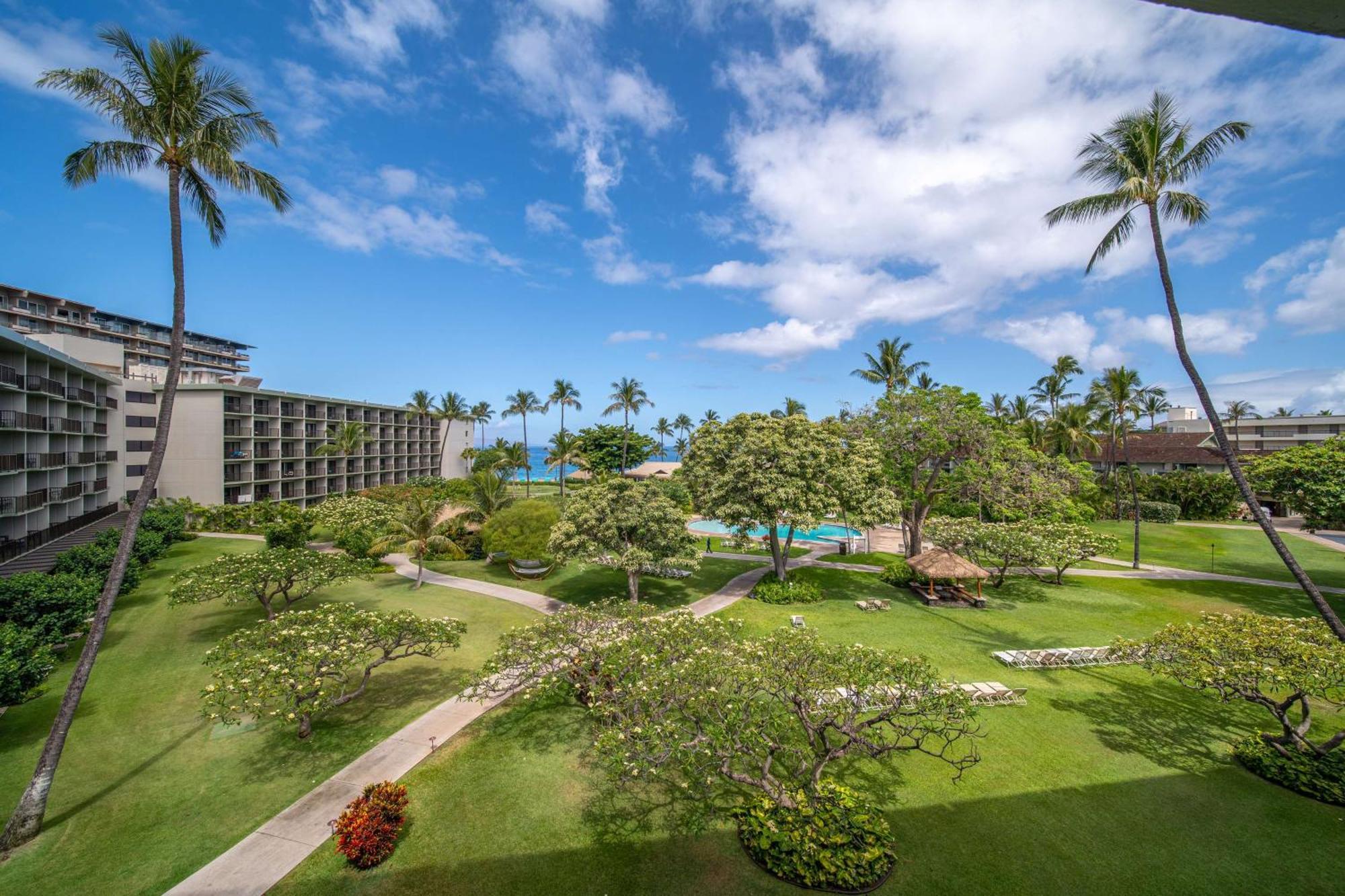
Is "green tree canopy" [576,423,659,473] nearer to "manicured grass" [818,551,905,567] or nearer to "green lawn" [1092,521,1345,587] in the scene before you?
"manicured grass" [818,551,905,567]

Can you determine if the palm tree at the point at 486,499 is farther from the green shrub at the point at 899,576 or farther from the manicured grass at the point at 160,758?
the green shrub at the point at 899,576

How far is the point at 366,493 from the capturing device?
5322cm

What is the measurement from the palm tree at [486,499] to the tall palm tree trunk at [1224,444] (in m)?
33.0

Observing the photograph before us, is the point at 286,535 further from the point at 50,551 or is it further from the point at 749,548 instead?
the point at 749,548

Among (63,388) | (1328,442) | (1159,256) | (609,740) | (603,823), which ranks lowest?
(603,823)

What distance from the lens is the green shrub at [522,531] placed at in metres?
28.0

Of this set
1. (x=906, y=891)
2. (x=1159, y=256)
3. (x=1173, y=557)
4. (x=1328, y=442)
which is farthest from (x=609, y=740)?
(x=1173, y=557)

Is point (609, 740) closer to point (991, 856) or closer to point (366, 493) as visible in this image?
point (991, 856)

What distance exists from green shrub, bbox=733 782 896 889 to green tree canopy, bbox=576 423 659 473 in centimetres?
6347

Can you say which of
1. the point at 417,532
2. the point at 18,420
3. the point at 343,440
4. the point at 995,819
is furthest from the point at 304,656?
the point at 343,440

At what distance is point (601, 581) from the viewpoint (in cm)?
2922

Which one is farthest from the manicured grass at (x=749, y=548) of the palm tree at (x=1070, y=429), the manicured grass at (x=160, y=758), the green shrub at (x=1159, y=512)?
the green shrub at (x=1159, y=512)

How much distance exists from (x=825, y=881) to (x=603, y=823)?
437 cm

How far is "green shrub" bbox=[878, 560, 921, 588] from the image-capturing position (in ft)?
91.0
